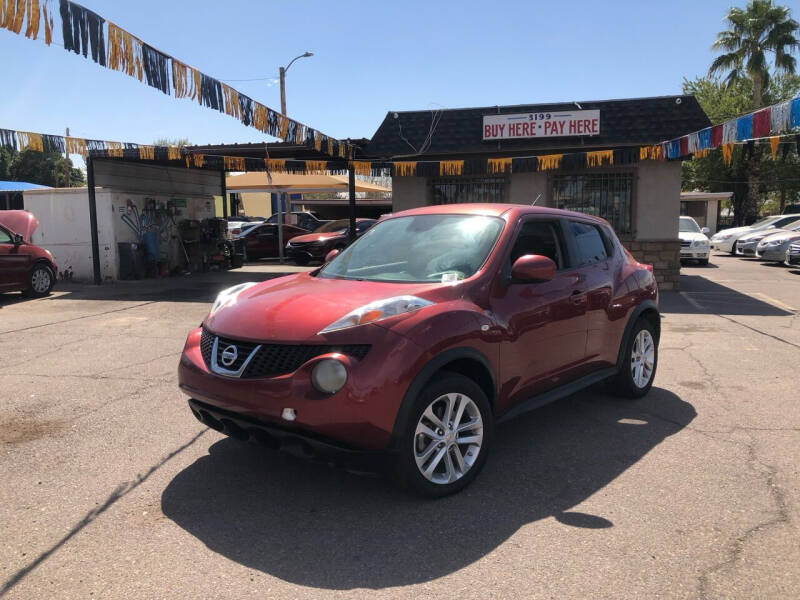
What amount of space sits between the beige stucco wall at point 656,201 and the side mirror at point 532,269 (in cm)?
1061

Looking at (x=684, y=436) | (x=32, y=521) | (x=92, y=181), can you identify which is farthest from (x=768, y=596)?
(x=92, y=181)

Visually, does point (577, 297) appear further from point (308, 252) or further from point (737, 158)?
point (737, 158)

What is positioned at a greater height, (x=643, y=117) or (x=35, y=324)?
(x=643, y=117)

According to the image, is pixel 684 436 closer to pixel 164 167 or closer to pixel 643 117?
pixel 643 117

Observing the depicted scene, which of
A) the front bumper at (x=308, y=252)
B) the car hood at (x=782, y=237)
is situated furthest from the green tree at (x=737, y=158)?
the front bumper at (x=308, y=252)

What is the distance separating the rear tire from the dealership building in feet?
26.1

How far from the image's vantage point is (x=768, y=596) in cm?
269

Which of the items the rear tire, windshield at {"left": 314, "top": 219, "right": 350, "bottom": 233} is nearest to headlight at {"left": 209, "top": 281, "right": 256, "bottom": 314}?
the rear tire

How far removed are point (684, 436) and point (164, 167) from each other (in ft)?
55.7

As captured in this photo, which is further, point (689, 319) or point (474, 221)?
point (689, 319)

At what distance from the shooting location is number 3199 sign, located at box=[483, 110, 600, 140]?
13.4 metres

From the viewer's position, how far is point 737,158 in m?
34.3

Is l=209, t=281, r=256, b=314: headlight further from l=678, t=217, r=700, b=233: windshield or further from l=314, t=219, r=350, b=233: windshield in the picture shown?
l=678, t=217, r=700, b=233: windshield

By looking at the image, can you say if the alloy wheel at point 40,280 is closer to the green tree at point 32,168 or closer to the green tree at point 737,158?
the green tree at point 737,158
